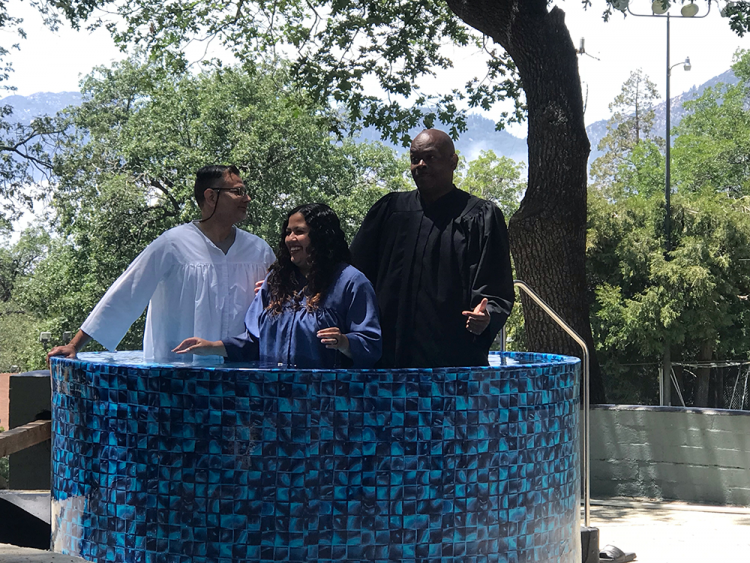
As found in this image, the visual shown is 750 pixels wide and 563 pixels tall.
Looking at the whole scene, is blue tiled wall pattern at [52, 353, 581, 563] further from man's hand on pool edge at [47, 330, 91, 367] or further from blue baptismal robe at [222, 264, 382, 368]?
man's hand on pool edge at [47, 330, 91, 367]

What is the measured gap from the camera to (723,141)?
47.8m

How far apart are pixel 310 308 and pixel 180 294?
34.2 inches

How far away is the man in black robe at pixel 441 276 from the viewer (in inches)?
152

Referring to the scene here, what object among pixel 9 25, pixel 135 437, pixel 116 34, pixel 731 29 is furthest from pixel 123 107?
pixel 135 437

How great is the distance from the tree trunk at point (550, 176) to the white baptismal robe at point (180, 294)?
507 centimetres

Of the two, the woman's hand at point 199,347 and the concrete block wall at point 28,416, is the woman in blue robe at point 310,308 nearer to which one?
the woman's hand at point 199,347

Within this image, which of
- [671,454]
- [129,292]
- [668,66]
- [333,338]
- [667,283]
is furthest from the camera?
[668,66]

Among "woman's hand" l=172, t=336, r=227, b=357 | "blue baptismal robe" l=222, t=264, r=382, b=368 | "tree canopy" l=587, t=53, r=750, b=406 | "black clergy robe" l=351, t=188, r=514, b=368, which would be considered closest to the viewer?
"blue baptismal robe" l=222, t=264, r=382, b=368

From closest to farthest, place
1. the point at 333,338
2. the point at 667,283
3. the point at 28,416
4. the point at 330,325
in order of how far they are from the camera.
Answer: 1. the point at 333,338
2. the point at 330,325
3. the point at 28,416
4. the point at 667,283

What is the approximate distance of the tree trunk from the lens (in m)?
8.74

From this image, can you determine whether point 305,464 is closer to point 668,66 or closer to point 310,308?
point 310,308

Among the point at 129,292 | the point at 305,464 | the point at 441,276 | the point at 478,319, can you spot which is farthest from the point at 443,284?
the point at 129,292

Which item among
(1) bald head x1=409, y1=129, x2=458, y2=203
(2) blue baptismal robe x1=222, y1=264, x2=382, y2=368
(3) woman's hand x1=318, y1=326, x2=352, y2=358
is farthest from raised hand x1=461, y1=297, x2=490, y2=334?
(1) bald head x1=409, y1=129, x2=458, y2=203

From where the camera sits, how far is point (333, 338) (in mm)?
3287
